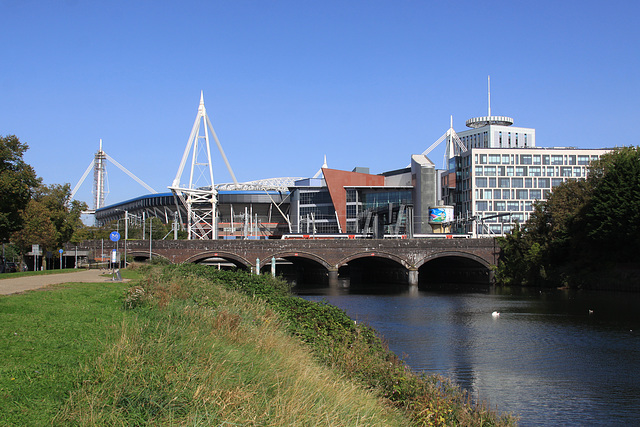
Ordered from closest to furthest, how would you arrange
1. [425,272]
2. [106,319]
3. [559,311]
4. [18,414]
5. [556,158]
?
[18,414]
[106,319]
[559,311]
[425,272]
[556,158]

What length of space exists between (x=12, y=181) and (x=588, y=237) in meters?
49.6

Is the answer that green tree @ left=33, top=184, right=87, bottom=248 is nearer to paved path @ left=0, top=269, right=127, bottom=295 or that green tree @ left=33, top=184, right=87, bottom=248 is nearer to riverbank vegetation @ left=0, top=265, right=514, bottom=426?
paved path @ left=0, top=269, right=127, bottom=295

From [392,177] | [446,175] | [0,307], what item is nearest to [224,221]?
[392,177]

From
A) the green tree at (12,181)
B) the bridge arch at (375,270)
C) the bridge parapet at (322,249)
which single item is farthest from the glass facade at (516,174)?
the green tree at (12,181)

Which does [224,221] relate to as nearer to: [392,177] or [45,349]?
[392,177]

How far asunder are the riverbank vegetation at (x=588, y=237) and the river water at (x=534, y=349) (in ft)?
19.1

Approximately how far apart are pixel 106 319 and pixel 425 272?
268 ft

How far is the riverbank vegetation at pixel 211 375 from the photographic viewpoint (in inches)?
325

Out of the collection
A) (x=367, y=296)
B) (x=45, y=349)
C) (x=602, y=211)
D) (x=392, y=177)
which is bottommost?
(x=367, y=296)

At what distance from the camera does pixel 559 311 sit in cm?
4328

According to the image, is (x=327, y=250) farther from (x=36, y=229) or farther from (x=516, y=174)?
(x=516, y=174)

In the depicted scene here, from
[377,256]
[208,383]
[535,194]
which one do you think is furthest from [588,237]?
[535,194]

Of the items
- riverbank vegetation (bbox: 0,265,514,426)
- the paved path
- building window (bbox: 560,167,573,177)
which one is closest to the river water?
riverbank vegetation (bbox: 0,265,514,426)

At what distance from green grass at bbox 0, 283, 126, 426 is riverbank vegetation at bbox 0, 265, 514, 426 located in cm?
3
